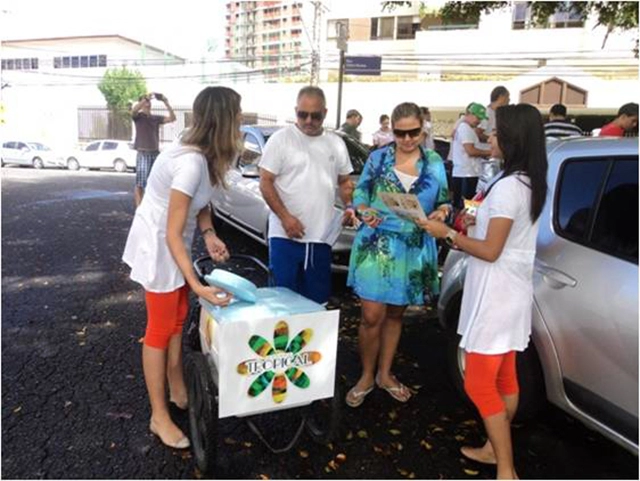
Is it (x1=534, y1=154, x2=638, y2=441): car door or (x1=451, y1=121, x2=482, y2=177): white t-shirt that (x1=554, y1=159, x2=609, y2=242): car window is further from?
(x1=451, y1=121, x2=482, y2=177): white t-shirt

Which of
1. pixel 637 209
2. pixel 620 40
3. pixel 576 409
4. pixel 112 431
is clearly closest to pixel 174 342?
pixel 112 431

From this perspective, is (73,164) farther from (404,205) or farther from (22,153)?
(404,205)

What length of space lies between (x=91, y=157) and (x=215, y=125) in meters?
23.5

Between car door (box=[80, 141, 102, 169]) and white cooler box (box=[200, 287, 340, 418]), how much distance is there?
921 inches

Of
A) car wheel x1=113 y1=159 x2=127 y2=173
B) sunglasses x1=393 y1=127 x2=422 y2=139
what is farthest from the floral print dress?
car wheel x1=113 y1=159 x2=127 y2=173

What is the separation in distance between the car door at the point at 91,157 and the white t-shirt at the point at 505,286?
2396 centimetres

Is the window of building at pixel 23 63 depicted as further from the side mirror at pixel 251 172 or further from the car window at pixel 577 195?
the car window at pixel 577 195

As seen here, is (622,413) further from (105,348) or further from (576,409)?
(105,348)

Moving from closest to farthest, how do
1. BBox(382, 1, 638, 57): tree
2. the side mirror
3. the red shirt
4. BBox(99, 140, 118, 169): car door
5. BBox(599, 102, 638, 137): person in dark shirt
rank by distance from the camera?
BBox(382, 1, 638, 57): tree < the side mirror < the red shirt < BBox(599, 102, 638, 137): person in dark shirt < BBox(99, 140, 118, 169): car door

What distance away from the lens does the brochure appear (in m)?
2.57

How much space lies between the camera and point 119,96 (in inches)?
1254

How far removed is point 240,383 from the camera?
2.29 m

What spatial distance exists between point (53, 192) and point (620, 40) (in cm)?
2492

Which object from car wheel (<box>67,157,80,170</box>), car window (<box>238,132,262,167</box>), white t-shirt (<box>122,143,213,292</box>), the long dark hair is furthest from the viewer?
car wheel (<box>67,157,80,170</box>)
